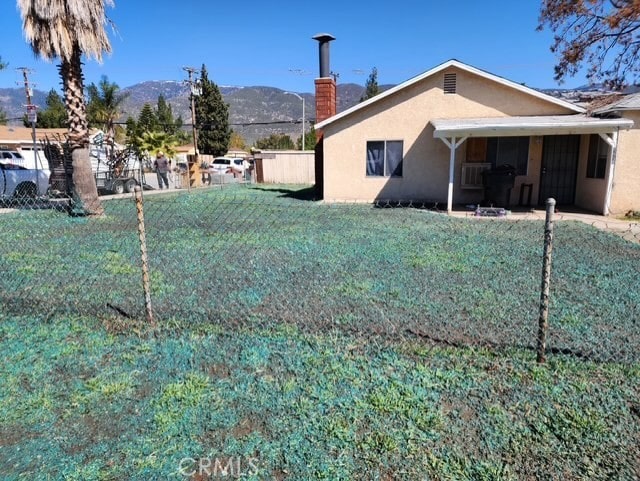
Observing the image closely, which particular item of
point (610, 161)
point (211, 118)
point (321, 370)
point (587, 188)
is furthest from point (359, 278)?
point (211, 118)

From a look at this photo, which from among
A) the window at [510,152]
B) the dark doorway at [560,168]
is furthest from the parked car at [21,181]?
the dark doorway at [560,168]

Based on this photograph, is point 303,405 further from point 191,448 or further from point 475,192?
point 475,192

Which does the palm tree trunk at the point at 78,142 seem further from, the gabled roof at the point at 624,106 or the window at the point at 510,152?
the gabled roof at the point at 624,106

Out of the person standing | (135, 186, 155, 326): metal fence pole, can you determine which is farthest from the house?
A: the person standing

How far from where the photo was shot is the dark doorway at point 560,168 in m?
13.1

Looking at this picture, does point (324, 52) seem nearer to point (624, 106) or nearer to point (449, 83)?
point (449, 83)

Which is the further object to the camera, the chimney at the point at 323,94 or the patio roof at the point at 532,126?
the chimney at the point at 323,94

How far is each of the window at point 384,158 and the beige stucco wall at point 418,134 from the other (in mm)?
176

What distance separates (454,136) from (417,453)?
11.1 metres

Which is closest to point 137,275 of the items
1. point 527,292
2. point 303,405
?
point 303,405

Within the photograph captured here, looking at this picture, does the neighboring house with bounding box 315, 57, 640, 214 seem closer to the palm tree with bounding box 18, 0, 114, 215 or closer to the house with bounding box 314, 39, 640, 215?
the house with bounding box 314, 39, 640, 215

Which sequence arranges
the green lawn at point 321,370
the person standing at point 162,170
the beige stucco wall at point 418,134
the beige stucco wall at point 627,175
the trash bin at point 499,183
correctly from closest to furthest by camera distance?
1. the green lawn at point 321,370
2. the beige stucco wall at point 627,175
3. the trash bin at point 499,183
4. the beige stucco wall at point 418,134
5. the person standing at point 162,170

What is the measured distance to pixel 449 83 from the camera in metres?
13.5

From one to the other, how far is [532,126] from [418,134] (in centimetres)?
360
